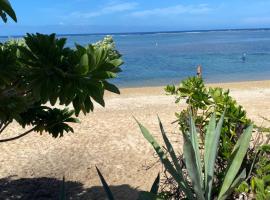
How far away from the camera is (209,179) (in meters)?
2.73

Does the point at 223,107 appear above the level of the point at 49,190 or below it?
above

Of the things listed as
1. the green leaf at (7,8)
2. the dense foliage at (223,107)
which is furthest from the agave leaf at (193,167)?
the green leaf at (7,8)

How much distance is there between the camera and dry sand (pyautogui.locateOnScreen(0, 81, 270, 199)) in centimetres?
697

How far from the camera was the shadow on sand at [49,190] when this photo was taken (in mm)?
A: 6609

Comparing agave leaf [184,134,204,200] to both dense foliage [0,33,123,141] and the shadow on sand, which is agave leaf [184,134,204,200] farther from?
the shadow on sand

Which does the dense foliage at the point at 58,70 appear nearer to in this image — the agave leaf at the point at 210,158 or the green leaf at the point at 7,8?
the green leaf at the point at 7,8

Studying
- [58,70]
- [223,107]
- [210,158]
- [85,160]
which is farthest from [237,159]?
[85,160]

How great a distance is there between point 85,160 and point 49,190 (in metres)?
1.50

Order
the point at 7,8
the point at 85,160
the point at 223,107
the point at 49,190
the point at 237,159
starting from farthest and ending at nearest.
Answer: the point at 85,160, the point at 49,190, the point at 223,107, the point at 237,159, the point at 7,8

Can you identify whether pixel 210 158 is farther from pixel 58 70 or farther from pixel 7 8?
pixel 7 8

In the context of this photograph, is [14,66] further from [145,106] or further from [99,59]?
[145,106]

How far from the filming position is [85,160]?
842 cm

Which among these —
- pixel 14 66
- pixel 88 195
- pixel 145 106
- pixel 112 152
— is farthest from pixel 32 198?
pixel 145 106

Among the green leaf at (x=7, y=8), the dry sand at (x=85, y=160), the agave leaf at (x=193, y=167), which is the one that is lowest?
the dry sand at (x=85, y=160)
